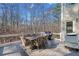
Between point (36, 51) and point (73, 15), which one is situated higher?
point (73, 15)

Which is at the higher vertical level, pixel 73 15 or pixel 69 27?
pixel 73 15

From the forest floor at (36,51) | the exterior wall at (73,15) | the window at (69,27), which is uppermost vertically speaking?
the exterior wall at (73,15)

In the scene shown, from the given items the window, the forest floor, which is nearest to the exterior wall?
the window

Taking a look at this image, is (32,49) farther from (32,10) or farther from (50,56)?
(32,10)

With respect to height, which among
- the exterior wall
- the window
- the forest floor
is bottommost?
the forest floor

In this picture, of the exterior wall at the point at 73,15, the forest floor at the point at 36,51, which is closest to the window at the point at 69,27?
the exterior wall at the point at 73,15

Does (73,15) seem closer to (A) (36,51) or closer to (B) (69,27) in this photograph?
(B) (69,27)

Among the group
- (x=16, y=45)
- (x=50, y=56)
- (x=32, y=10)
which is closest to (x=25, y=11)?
(x=32, y=10)

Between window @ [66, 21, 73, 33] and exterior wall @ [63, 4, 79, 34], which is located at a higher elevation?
exterior wall @ [63, 4, 79, 34]

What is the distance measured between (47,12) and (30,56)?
45 cm

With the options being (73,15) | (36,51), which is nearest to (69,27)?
(73,15)

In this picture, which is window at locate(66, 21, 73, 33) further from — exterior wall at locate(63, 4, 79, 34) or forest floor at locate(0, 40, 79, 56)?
forest floor at locate(0, 40, 79, 56)

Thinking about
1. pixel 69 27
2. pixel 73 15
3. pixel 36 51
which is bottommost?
pixel 36 51

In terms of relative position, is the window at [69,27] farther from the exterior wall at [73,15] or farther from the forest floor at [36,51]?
the forest floor at [36,51]
